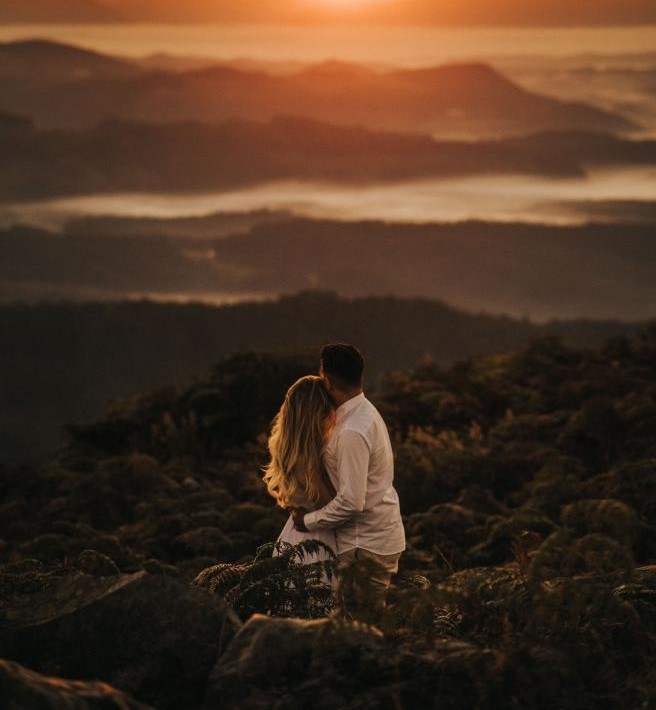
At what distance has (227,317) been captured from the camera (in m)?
62.7

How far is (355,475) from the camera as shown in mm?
6871

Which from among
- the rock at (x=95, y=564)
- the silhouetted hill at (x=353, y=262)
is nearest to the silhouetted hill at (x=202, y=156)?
the silhouetted hill at (x=353, y=262)

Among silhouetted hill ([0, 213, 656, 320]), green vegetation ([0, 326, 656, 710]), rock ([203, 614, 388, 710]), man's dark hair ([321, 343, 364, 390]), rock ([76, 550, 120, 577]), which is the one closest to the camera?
rock ([203, 614, 388, 710])

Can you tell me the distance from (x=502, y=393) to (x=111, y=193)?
267ft

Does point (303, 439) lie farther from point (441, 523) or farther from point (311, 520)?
point (441, 523)

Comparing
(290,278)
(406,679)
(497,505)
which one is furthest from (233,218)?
(406,679)

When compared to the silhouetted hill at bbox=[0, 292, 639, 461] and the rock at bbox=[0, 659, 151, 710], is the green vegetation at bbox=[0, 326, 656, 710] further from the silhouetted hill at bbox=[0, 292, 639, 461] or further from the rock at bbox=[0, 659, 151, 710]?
the silhouetted hill at bbox=[0, 292, 639, 461]

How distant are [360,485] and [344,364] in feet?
2.28

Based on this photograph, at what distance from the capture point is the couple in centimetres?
691

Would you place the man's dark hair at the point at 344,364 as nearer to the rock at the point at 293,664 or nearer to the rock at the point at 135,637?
the rock at the point at 135,637

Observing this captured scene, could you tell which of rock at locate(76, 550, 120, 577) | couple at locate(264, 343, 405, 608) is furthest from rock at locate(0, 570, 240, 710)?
rock at locate(76, 550, 120, 577)

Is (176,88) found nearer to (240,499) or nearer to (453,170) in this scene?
(453,170)

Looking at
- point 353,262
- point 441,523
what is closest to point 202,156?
point 353,262

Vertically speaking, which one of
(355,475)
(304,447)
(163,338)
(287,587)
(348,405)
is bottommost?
(163,338)
